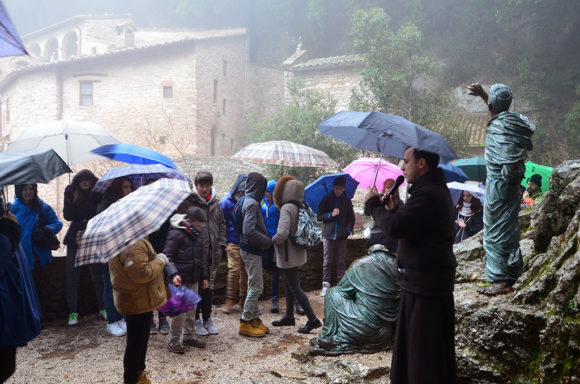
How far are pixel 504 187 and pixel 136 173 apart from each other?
354 cm

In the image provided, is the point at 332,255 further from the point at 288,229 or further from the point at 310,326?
the point at 288,229

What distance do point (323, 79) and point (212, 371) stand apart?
846 inches

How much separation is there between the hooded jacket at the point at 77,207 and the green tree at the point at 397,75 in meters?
15.4

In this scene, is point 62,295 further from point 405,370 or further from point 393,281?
point 405,370

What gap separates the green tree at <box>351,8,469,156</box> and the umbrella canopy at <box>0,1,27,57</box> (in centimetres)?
1748

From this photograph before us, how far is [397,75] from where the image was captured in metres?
19.3

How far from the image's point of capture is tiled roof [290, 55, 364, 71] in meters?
23.1

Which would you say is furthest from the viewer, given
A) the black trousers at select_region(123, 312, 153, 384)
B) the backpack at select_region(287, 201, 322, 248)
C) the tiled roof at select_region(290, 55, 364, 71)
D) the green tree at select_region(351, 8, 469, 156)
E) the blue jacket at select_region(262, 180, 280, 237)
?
the tiled roof at select_region(290, 55, 364, 71)

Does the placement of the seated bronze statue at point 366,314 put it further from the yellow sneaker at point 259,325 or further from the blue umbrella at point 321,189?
the blue umbrella at point 321,189

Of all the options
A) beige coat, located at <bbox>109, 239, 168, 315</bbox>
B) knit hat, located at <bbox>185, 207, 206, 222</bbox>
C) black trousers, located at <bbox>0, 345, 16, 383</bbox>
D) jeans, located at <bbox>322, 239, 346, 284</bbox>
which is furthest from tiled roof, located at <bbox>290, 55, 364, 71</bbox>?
black trousers, located at <bbox>0, 345, 16, 383</bbox>

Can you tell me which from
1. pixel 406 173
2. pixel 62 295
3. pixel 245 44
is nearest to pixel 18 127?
pixel 245 44

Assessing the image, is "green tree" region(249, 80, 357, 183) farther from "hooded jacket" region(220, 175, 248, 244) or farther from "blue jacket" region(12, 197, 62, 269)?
"blue jacket" region(12, 197, 62, 269)

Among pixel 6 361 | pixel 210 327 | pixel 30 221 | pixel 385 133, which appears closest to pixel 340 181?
pixel 210 327

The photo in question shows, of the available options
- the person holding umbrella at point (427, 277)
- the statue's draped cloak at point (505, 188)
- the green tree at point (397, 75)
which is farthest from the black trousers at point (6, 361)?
the green tree at point (397, 75)
